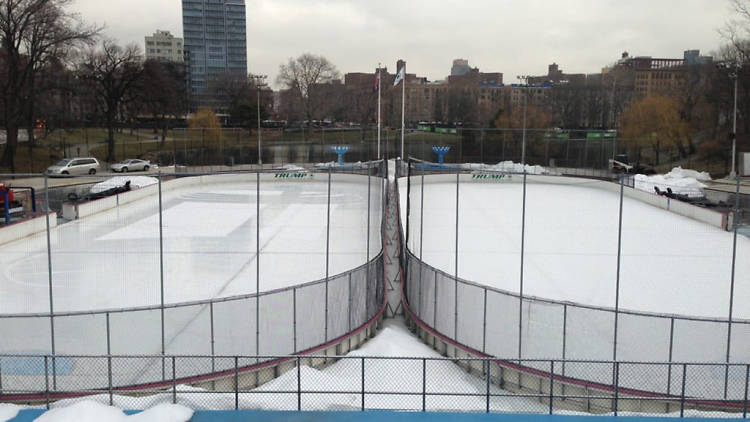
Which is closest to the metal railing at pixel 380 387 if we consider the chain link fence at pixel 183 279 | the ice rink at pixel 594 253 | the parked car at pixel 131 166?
the chain link fence at pixel 183 279

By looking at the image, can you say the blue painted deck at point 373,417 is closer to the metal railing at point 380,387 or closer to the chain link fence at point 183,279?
the metal railing at point 380,387

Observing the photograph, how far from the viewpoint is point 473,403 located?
10.1 meters

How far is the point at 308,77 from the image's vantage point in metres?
94.5

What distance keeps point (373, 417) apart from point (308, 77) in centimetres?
8927

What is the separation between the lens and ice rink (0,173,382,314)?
15570 mm

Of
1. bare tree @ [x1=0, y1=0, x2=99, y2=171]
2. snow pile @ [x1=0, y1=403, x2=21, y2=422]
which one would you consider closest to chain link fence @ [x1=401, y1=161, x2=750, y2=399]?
snow pile @ [x1=0, y1=403, x2=21, y2=422]

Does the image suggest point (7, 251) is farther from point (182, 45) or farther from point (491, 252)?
point (182, 45)

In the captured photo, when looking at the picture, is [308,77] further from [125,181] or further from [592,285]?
[592,285]

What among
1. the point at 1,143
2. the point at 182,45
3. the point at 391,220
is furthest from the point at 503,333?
the point at 182,45

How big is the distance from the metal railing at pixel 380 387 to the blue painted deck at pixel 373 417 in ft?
0.67

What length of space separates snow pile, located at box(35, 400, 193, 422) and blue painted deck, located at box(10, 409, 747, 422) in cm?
22

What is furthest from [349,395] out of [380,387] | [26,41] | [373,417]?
[26,41]

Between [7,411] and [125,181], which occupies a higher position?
[125,181]

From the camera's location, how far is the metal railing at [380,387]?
870 centimetres
